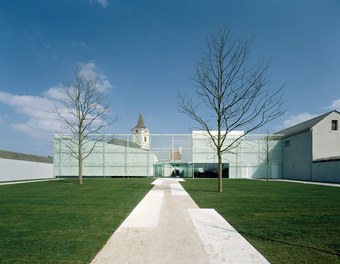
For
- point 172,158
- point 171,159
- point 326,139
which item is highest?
point 326,139

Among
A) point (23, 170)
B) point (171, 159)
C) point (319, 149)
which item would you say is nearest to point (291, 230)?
point (319, 149)

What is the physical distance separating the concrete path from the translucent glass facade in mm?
32045

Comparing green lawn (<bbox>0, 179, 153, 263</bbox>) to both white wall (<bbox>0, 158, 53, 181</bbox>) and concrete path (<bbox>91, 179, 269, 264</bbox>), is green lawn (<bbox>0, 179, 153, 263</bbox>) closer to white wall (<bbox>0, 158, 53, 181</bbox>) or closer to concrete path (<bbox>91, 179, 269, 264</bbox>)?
concrete path (<bbox>91, 179, 269, 264</bbox>)

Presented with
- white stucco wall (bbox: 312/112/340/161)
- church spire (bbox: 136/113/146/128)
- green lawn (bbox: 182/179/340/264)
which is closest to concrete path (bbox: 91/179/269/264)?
green lawn (bbox: 182/179/340/264)

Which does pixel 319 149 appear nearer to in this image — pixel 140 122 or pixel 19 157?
pixel 19 157

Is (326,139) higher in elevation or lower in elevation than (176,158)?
higher

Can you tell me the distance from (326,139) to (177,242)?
32609mm

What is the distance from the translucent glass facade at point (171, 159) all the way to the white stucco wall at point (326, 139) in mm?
8174

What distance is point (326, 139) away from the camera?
32.3 meters

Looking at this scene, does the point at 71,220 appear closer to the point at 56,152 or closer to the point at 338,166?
the point at 338,166

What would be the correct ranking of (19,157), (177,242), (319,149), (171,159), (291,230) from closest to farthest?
1. (177,242)
2. (291,230)
3. (319,149)
4. (19,157)
5. (171,159)

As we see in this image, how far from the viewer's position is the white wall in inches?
1174

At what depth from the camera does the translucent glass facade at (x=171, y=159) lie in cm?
3978

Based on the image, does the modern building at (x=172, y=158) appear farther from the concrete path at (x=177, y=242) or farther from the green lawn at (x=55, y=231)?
the concrete path at (x=177, y=242)
